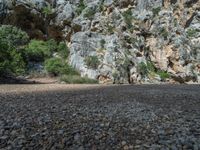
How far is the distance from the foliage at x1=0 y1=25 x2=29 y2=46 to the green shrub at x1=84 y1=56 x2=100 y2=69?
8.45 meters

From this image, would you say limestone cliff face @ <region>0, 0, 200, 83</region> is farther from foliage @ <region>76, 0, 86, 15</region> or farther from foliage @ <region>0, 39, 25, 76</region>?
foliage @ <region>0, 39, 25, 76</region>

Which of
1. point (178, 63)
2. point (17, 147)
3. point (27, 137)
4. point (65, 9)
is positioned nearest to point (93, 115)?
point (27, 137)

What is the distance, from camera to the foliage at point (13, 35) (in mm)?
34406

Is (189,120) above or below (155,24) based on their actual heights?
below

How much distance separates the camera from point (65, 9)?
4400cm

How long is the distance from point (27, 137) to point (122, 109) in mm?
3902

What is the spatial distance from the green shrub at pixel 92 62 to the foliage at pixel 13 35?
333 inches

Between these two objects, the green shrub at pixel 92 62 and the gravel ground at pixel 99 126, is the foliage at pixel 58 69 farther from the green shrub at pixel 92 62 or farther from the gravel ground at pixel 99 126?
the gravel ground at pixel 99 126

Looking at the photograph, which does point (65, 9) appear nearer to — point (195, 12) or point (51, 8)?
point (51, 8)

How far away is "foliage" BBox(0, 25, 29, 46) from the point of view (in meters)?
34.4

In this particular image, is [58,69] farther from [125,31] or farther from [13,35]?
[125,31]

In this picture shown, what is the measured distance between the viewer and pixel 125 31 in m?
41.0

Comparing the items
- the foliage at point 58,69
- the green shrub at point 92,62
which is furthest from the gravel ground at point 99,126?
the green shrub at point 92,62

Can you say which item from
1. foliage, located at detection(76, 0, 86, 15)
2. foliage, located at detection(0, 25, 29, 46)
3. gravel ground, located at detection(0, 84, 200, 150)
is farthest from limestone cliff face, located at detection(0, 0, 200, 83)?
gravel ground, located at detection(0, 84, 200, 150)
